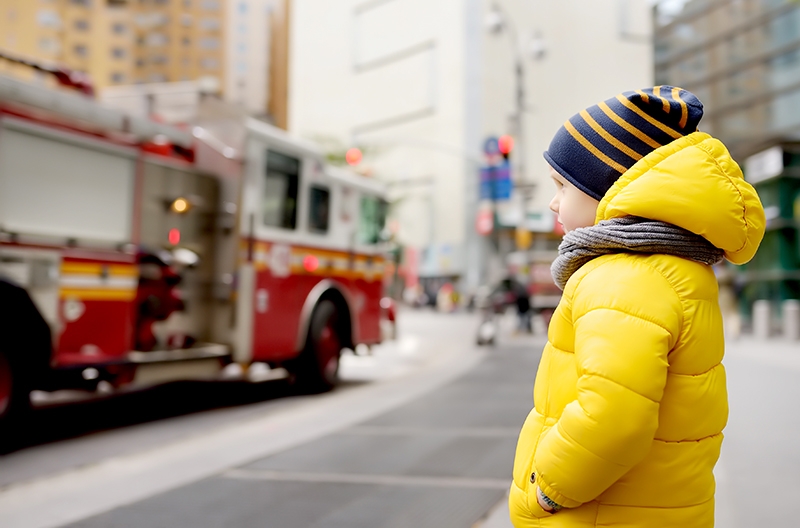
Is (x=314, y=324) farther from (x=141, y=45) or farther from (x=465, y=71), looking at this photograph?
(x=141, y=45)

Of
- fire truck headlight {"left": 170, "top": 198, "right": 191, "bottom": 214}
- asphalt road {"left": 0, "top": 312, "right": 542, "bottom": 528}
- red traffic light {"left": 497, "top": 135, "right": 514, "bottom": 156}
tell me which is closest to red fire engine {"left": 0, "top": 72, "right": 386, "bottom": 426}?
fire truck headlight {"left": 170, "top": 198, "right": 191, "bottom": 214}

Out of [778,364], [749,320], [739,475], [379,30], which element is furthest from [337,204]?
[379,30]

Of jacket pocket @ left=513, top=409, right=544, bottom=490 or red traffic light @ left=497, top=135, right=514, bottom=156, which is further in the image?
red traffic light @ left=497, top=135, right=514, bottom=156

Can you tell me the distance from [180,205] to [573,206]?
6.24 m

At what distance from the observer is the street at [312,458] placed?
4215mm

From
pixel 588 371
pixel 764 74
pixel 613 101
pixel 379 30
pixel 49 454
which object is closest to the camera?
pixel 588 371

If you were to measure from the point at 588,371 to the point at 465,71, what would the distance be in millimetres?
43757

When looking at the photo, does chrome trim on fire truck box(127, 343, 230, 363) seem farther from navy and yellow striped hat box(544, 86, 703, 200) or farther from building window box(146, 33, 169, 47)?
building window box(146, 33, 169, 47)

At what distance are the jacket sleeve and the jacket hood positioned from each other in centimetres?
14

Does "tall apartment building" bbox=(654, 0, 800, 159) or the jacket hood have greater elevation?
"tall apartment building" bbox=(654, 0, 800, 159)

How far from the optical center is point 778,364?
448 inches

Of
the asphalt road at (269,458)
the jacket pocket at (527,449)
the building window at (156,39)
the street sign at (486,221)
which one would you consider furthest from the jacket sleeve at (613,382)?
the street sign at (486,221)

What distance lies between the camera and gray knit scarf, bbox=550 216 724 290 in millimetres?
1624

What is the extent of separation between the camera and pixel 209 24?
24.8 meters
